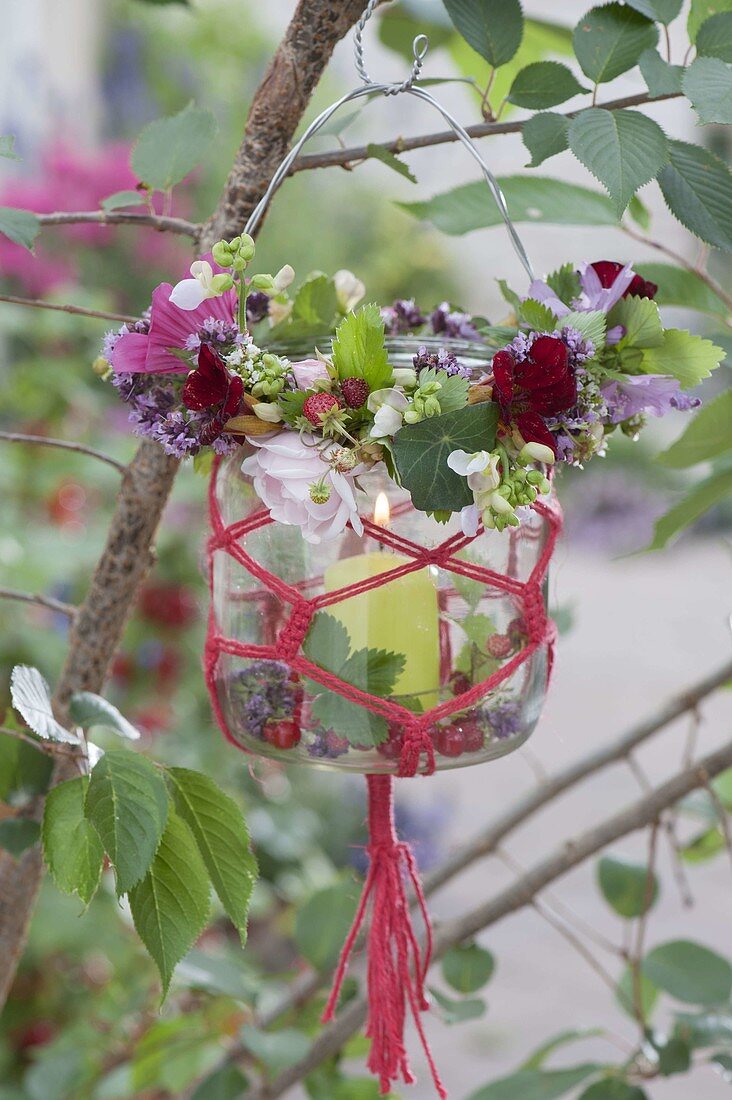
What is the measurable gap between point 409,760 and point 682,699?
393 mm

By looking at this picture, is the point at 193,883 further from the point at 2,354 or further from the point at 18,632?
the point at 2,354

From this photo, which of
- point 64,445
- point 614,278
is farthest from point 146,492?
point 614,278

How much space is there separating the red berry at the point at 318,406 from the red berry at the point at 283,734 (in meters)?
0.13

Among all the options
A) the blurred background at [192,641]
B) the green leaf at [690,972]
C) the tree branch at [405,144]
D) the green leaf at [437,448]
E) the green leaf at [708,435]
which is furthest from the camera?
the blurred background at [192,641]

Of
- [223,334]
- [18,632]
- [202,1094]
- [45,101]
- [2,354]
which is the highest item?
[45,101]

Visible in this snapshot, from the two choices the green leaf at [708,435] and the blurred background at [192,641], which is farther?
the blurred background at [192,641]

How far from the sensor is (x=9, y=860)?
626mm

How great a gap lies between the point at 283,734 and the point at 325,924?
1.36 feet

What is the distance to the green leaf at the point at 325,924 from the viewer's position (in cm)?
82

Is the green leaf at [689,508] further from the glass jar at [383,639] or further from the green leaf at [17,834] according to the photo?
the green leaf at [17,834]

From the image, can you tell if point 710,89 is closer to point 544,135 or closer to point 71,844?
point 544,135

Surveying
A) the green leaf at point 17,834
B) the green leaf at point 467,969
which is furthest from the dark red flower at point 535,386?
the green leaf at point 467,969

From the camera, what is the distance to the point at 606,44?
508mm

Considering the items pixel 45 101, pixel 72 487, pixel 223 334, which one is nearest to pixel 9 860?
pixel 223 334
